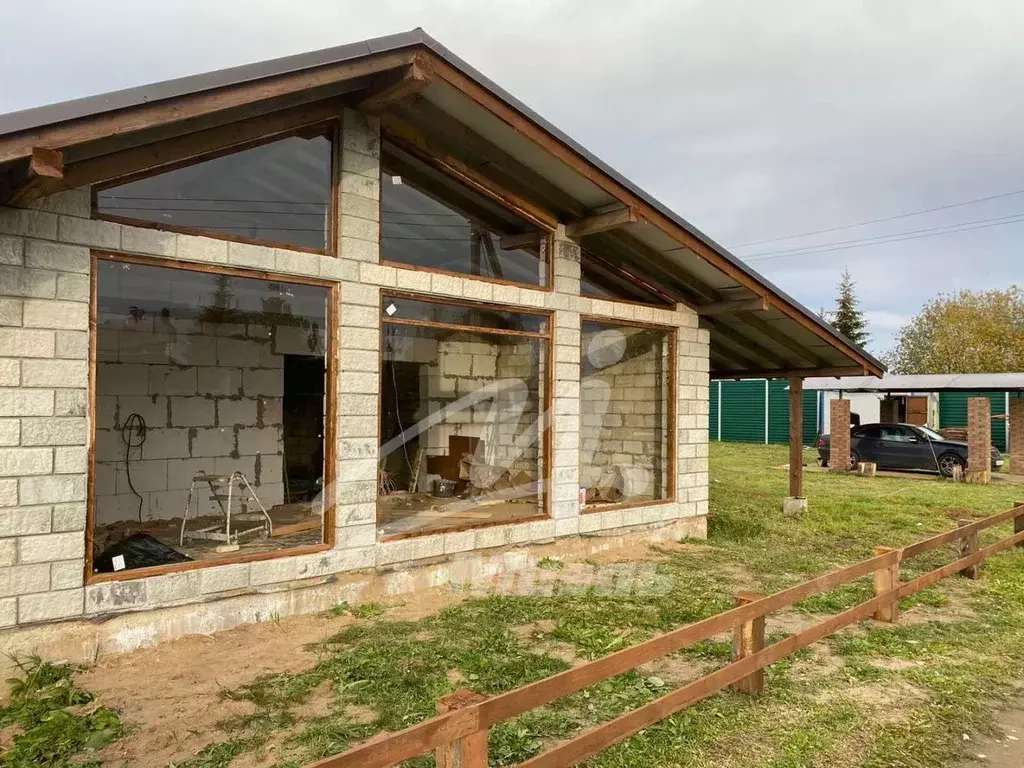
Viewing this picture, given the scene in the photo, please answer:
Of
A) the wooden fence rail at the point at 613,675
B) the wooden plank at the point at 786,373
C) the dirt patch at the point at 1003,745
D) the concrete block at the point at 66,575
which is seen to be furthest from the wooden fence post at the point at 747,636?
the wooden plank at the point at 786,373

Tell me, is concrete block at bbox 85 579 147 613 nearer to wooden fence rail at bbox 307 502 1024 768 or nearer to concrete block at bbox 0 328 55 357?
concrete block at bbox 0 328 55 357

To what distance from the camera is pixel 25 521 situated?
16.1 feet

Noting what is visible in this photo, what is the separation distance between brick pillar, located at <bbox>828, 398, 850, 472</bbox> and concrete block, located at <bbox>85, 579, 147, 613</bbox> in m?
19.4

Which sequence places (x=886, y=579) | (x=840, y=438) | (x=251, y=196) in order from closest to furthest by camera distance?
(x=886, y=579), (x=251, y=196), (x=840, y=438)

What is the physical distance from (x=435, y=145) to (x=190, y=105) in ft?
9.47

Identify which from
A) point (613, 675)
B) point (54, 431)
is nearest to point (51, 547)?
point (54, 431)

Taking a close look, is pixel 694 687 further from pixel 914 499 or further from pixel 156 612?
pixel 914 499

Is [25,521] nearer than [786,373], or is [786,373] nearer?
[25,521]

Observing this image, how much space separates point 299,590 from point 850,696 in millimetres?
4371

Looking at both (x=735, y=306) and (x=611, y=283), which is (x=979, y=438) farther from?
(x=611, y=283)

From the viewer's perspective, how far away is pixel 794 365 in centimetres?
1220

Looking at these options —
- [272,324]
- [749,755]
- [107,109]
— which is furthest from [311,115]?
[749,755]

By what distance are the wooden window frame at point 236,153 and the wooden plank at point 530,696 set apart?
4.36m

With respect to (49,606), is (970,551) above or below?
below
